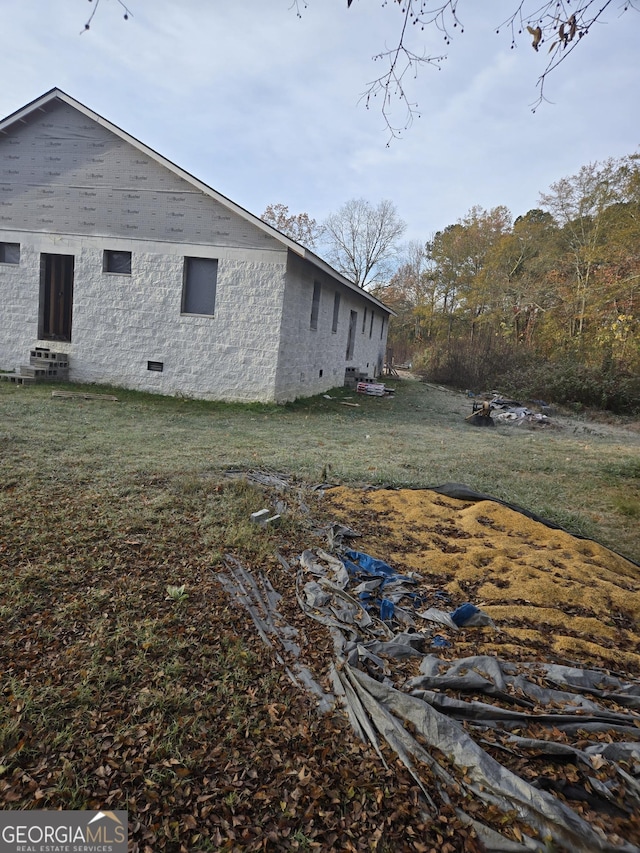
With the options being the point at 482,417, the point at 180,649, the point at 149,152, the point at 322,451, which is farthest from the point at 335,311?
the point at 180,649

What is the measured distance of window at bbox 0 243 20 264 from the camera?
12125mm

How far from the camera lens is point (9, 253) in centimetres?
1217

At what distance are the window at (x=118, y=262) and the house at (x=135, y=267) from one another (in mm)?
29

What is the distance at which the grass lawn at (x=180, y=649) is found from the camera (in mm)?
1796

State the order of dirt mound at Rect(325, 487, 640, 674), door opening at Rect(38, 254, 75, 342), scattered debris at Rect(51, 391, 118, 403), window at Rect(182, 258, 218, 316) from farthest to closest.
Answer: door opening at Rect(38, 254, 75, 342)
window at Rect(182, 258, 218, 316)
scattered debris at Rect(51, 391, 118, 403)
dirt mound at Rect(325, 487, 640, 674)

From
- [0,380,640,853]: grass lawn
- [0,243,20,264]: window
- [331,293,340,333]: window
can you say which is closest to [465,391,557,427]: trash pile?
[331,293,340,333]: window

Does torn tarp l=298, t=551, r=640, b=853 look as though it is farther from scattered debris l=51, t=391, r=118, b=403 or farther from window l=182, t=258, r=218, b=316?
window l=182, t=258, r=218, b=316

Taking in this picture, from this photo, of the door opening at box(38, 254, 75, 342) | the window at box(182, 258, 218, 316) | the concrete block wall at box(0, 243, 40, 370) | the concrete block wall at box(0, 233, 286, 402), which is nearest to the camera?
the concrete block wall at box(0, 233, 286, 402)

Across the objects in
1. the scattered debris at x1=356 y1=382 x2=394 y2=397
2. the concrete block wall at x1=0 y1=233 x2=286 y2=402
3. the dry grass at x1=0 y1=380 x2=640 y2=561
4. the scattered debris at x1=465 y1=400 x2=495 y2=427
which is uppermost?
the concrete block wall at x1=0 y1=233 x2=286 y2=402

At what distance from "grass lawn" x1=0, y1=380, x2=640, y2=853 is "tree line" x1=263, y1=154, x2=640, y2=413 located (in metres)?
5.24

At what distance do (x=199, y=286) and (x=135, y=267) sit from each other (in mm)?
1536

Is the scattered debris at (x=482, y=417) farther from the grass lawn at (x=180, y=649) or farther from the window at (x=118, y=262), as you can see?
the window at (x=118, y=262)

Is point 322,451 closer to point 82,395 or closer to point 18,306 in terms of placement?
point 82,395

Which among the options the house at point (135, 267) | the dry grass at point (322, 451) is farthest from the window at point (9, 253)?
the dry grass at point (322, 451)
